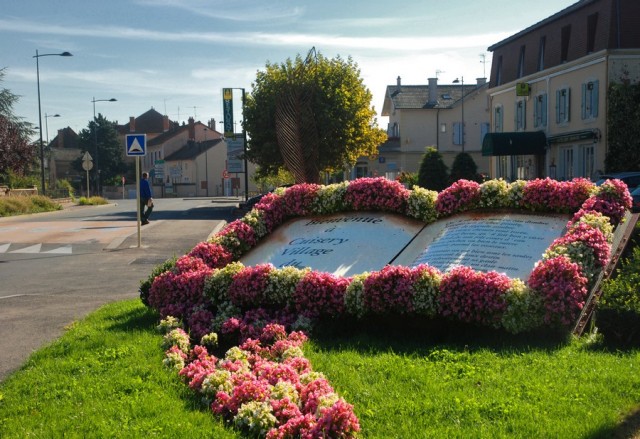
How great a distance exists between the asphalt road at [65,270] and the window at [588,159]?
1949 centimetres

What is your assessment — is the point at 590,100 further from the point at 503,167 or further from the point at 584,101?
the point at 503,167

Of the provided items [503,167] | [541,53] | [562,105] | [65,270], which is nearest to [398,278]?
[65,270]

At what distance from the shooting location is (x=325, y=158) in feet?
126

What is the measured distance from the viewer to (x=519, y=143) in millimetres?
41031

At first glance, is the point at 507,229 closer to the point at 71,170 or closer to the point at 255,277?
the point at 255,277

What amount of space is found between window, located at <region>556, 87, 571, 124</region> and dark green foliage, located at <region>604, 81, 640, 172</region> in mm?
4310

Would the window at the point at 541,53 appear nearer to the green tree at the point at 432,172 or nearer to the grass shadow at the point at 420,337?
the green tree at the point at 432,172

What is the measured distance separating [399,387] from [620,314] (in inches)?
81.4

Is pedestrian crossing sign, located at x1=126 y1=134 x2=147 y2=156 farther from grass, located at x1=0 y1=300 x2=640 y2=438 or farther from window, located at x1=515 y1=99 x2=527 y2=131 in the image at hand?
window, located at x1=515 y1=99 x2=527 y2=131

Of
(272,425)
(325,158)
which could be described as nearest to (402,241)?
(272,425)

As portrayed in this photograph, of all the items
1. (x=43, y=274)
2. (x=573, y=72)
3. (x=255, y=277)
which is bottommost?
(x=43, y=274)

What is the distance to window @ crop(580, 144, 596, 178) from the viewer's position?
3603 centimetres

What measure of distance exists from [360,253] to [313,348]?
82.3 inches

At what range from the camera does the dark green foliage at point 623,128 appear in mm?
33156
